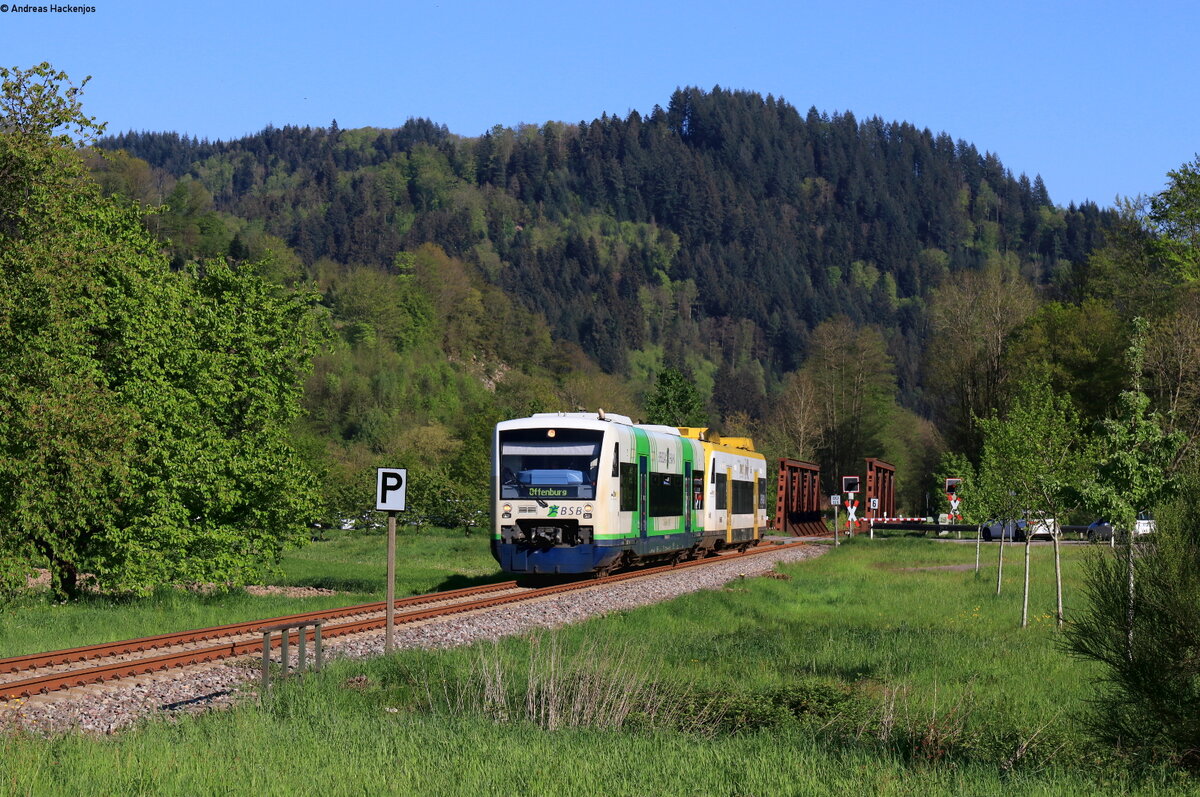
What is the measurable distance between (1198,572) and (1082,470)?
1927cm

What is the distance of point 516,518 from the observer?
1110 inches

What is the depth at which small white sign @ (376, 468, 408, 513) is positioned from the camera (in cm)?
1614

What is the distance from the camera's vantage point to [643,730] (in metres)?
11.8

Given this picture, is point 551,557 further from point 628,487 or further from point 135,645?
point 135,645

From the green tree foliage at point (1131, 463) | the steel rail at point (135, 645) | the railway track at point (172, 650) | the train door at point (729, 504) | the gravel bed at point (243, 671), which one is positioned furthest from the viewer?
the train door at point (729, 504)

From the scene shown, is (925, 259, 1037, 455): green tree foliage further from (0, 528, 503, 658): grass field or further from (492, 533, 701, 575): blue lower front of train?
(492, 533, 701, 575): blue lower front of train

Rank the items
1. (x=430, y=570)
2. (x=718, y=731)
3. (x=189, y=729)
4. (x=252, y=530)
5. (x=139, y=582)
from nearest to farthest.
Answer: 1. (x=189, y=729)
2. (x=718, y=731)
3. (x=139, y=582)
4. (x=252, y=530)
5. (x=430, y=570)

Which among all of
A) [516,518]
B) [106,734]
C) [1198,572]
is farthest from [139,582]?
[1198,572]

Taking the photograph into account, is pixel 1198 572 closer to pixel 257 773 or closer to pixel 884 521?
pixel 257 773

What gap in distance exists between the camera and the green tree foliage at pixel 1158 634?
9523 mm

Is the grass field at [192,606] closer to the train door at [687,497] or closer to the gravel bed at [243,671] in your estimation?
the gravel bed at [243,671]

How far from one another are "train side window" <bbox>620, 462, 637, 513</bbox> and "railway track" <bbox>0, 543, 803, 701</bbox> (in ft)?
15.6

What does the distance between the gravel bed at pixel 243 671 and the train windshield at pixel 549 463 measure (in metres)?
2.35

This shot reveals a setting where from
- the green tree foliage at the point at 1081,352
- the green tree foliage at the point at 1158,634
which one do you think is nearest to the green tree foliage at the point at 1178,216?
the green tree foliage at the point at 1081,352
